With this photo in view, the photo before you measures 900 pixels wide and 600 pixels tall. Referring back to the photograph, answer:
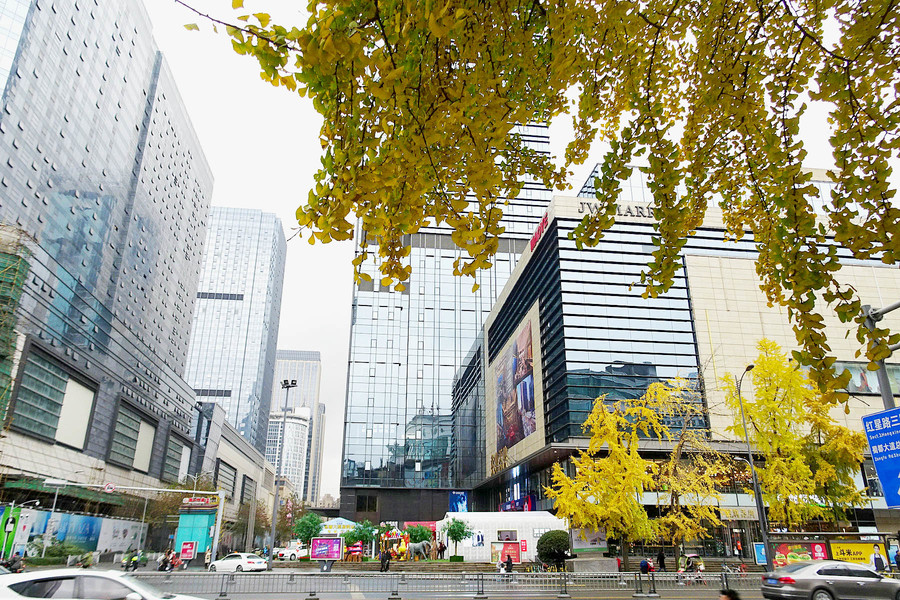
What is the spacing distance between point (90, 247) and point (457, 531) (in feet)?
139

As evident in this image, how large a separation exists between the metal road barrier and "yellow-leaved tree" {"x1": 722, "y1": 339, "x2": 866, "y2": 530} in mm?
4065

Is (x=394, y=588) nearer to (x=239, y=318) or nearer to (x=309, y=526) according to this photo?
(x=309, y=526)

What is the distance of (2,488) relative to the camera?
3356 centimetres

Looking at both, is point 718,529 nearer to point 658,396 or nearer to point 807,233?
point 658,396

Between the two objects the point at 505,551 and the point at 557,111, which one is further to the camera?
the point at 505,551

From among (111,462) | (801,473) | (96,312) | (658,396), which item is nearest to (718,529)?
(801,473)

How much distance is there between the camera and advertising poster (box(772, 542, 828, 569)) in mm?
18016

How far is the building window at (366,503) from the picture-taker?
57.9m

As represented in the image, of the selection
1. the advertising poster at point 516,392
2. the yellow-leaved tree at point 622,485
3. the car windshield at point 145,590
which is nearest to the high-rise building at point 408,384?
the advertising poster at point 516,392

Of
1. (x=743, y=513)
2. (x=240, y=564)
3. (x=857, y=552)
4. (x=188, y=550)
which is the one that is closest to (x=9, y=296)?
(x=188, y=550)

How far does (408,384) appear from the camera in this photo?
62.4 meters

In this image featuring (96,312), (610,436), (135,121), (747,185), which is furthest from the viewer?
(135,121)

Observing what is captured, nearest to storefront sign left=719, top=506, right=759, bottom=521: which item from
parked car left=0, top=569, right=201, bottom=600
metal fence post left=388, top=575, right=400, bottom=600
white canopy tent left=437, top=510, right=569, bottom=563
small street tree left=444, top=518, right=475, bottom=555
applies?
white canopy tent left=437, top=510, right=569, bottom=563

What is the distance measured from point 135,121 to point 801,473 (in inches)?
2704
